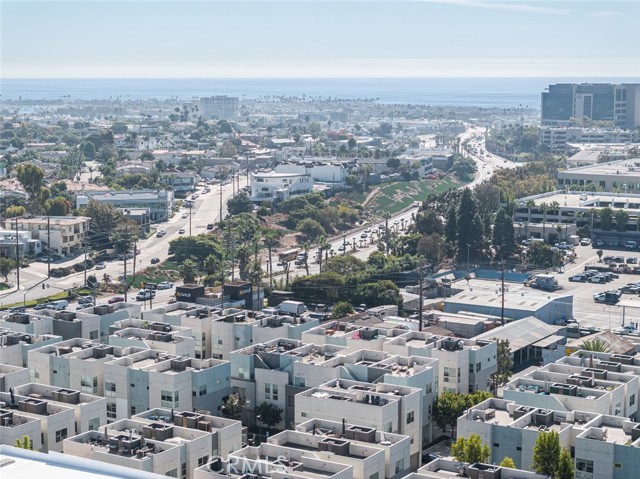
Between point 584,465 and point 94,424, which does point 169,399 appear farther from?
point 584,465

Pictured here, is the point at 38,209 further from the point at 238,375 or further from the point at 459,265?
the point at 238,375

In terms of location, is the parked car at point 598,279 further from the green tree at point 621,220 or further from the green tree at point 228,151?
the green tree at point 228,151

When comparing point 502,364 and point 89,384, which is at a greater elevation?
point 89,384

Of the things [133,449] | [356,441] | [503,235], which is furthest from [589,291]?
Answer: [133,449]

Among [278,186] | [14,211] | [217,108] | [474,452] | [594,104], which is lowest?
[474,452]

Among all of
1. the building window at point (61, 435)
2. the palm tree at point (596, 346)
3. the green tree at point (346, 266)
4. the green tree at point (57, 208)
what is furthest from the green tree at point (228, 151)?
the building window at point (61, 435)

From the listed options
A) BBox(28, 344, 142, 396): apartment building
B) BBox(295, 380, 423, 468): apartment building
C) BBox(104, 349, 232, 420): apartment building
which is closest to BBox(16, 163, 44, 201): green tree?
BBox(28, 344, 142, 396): apartment building
